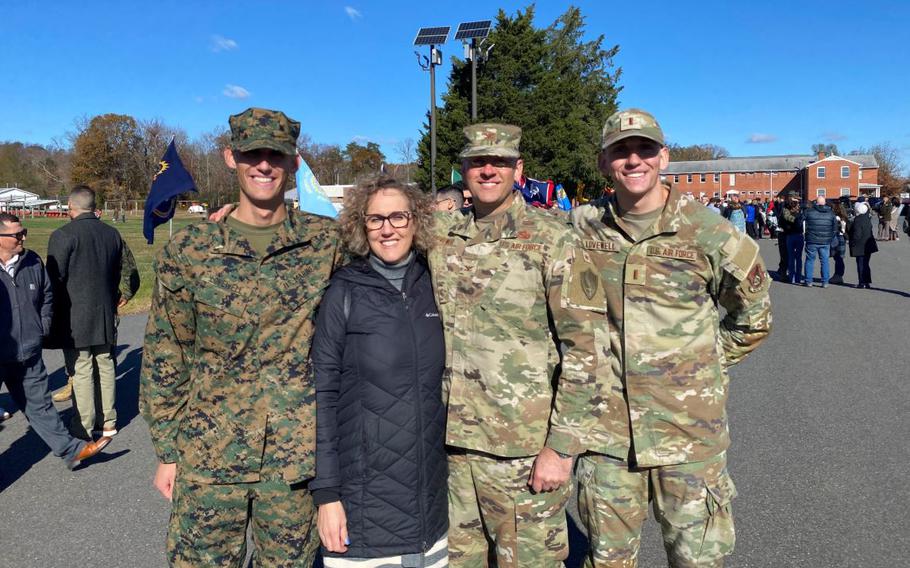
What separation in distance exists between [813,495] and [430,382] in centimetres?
326

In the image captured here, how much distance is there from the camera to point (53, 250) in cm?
568

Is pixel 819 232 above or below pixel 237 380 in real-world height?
above

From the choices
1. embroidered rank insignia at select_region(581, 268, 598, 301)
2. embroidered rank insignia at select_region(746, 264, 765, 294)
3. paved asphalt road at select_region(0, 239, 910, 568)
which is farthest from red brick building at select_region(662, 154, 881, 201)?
embroidered rank insignia at select_region(581, 268, 598, 301)

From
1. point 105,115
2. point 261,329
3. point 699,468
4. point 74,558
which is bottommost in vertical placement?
point 74,558

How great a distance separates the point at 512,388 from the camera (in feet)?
8.21

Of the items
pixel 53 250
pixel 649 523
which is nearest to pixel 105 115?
pixel 53 250

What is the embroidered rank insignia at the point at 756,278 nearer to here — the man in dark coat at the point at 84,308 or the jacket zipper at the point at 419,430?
the jacket zipper at the point at 419,430

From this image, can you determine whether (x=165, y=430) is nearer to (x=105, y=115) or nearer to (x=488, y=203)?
(x=488, y=203)

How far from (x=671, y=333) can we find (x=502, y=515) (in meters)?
1.02

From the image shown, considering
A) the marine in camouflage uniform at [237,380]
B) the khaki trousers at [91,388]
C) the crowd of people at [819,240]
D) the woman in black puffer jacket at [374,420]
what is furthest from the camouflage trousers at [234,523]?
the crowd of people at [819,240]

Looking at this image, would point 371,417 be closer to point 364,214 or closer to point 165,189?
point 364,214

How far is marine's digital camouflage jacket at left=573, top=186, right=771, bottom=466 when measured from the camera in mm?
2559

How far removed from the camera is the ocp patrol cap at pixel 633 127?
2.56m

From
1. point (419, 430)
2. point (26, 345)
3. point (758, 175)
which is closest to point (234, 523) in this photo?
point (419, 430)
